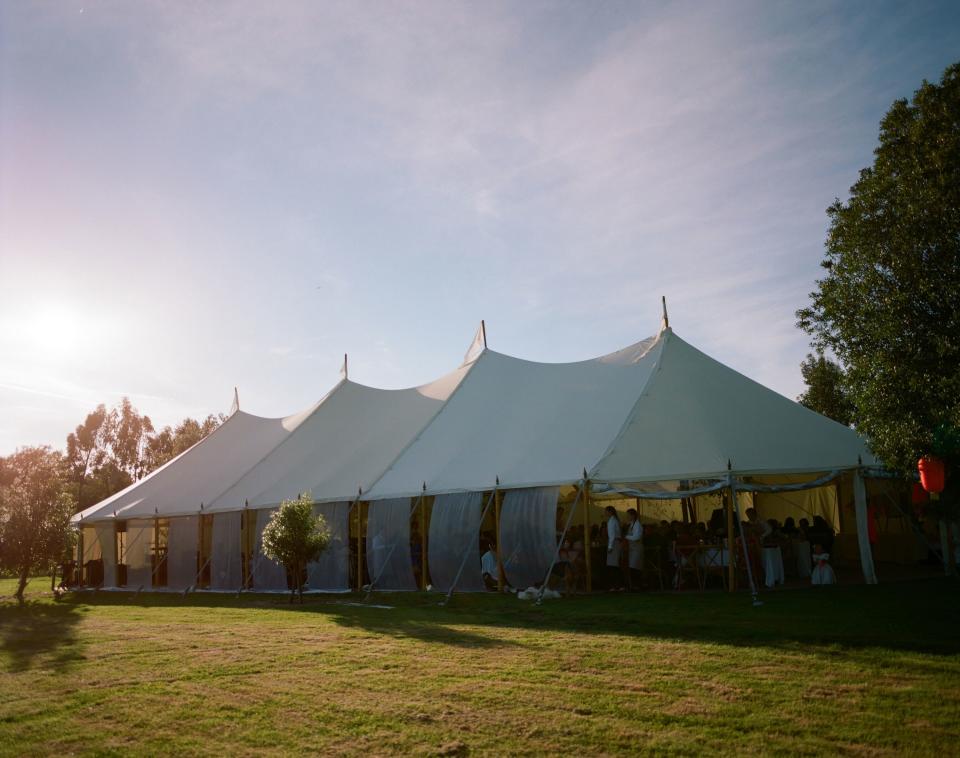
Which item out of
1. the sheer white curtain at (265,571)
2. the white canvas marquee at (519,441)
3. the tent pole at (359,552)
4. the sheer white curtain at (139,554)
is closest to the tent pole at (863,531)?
the white canvas marquee at (519,441)

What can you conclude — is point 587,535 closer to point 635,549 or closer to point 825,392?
point 635,549

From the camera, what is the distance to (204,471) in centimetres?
1819

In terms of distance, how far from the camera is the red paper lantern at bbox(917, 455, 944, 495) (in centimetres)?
938

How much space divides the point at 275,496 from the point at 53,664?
26.4 ft

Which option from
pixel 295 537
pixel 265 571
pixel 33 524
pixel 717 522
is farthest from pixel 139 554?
pixel 717 522

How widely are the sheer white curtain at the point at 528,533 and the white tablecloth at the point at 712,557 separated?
220 centimetres

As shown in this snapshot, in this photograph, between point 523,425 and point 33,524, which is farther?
point 33,524

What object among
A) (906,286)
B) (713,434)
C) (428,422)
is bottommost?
(713,434)

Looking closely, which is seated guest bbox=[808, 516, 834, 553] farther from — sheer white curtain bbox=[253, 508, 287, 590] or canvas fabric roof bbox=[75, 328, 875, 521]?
sheer white curtain bbox=[253, 508, 287, 590]

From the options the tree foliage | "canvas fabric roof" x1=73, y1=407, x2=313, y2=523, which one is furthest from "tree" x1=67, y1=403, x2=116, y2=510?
"canvas fabric roof" x1=73, y1=407, x2=313, y2=523

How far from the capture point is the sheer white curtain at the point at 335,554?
1383 cm

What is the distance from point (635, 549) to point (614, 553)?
32 centimetres

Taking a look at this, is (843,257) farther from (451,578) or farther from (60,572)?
(60,572)

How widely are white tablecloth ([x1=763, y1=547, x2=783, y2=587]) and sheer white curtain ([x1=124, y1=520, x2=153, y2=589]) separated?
1285cm
